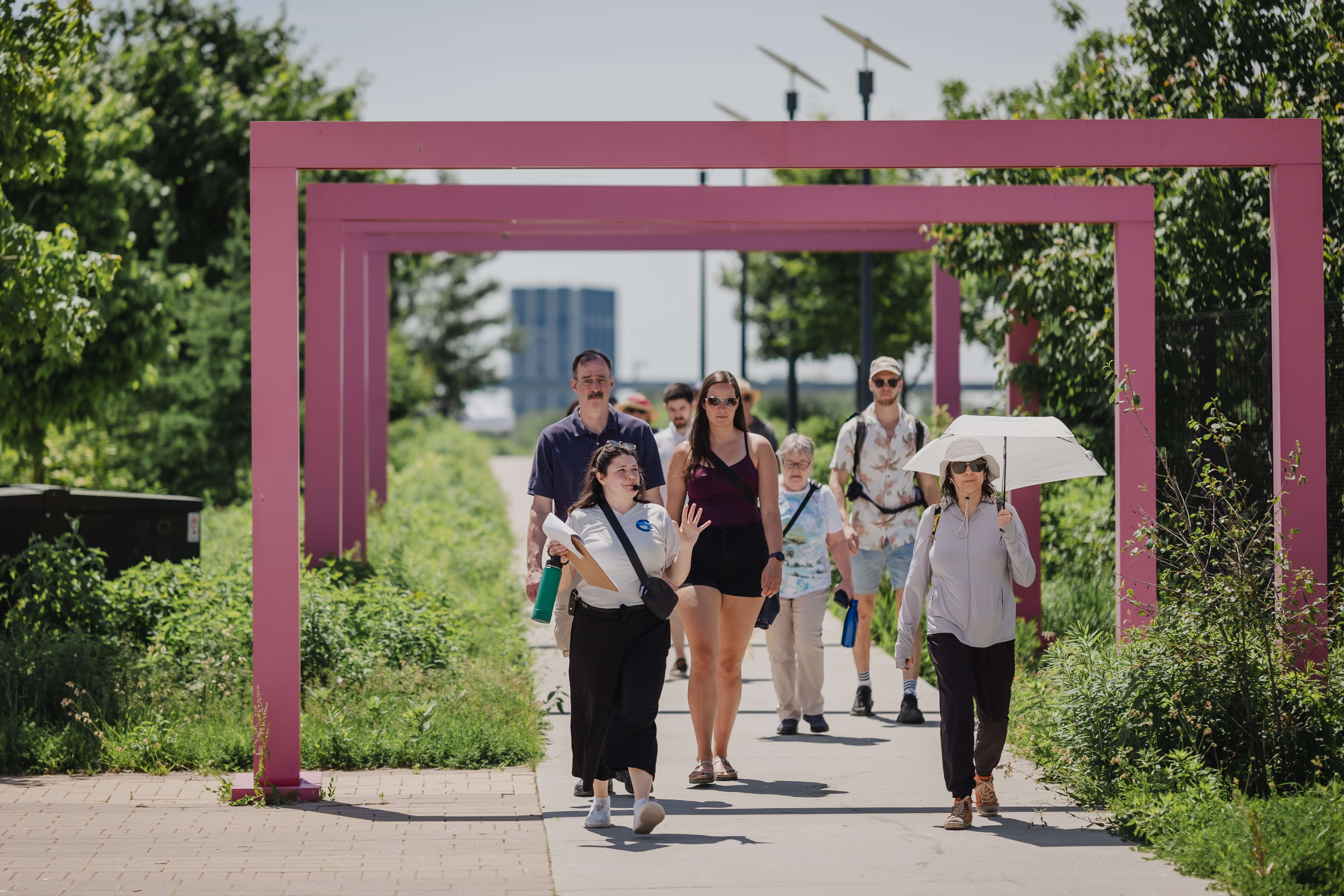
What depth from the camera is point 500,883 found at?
5059mm

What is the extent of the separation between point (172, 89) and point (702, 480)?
2002 cm

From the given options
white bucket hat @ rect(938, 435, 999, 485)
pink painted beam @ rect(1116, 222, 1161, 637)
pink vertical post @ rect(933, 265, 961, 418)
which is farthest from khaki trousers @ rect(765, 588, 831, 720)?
pink vertical post @ rect(933, 265, 961, 418)

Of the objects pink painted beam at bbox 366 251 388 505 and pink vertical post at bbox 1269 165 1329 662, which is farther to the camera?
pink painted beam at bbox 366 251 388 505

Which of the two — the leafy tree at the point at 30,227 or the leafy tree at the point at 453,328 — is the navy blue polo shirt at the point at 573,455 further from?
the leafy tree at the point at 453,328

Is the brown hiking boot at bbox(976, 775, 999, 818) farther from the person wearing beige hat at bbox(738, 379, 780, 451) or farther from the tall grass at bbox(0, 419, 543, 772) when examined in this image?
the person wearing beige hat at bbox(738, 379, 780, 451)

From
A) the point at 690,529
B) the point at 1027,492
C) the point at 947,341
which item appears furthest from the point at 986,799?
the point at 947,341

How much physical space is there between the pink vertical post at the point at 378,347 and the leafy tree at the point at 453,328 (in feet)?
156

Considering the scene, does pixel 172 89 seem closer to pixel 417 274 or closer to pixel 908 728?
pixel 908 728

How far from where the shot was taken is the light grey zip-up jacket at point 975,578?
19.4 feet

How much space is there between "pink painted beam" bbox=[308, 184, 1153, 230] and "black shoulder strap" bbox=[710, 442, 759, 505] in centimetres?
257

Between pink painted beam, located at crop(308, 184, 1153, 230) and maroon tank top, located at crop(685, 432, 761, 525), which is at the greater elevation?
pink painted beam, located at crop(308, 184, 1153, 230)

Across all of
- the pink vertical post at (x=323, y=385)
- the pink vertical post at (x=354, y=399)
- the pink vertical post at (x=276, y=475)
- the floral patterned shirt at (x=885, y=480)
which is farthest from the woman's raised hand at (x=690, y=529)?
the pink vertical post at (x=354, y=399)

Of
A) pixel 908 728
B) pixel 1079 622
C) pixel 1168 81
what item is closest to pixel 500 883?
pixel 908 728

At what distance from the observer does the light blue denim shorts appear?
8.41 m
